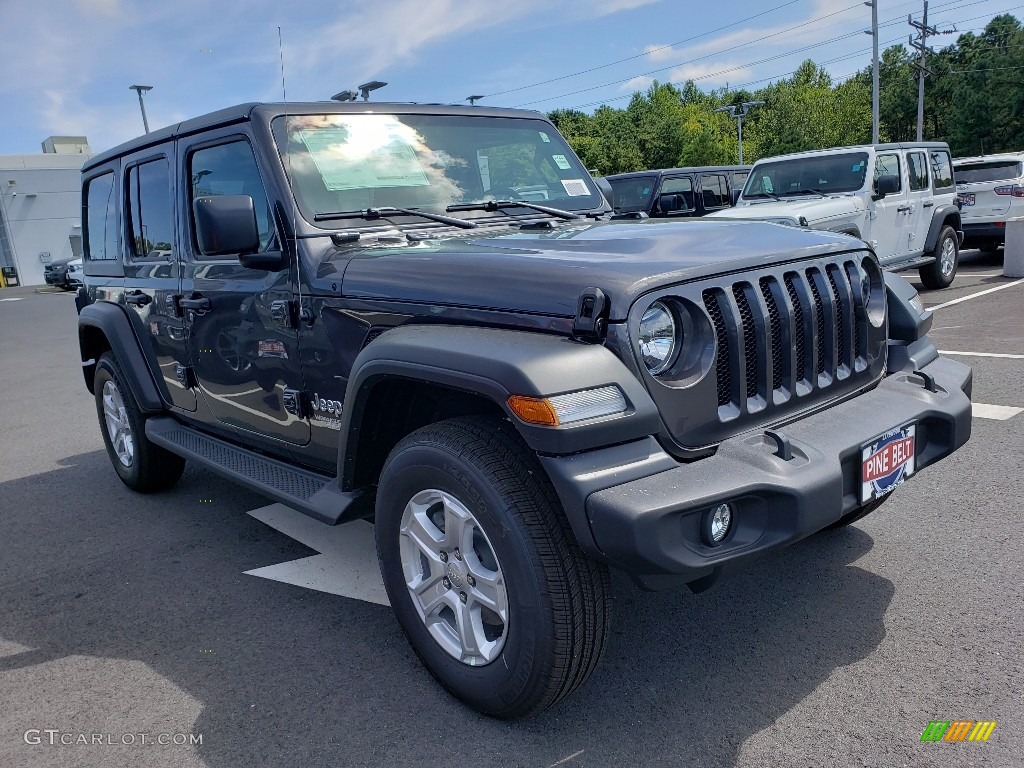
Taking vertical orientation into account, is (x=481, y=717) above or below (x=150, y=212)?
below

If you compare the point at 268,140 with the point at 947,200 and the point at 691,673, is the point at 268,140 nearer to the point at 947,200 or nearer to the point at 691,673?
the point at 691,673

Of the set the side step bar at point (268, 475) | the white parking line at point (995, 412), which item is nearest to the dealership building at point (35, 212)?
the side step bar at point (268, 475)

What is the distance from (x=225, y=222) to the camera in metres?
2.97

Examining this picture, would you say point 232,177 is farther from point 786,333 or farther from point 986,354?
point 986,354

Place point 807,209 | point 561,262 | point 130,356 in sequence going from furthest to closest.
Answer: point 807,209
point 130,356
point 561,262

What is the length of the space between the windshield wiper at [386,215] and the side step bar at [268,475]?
3.41 ft

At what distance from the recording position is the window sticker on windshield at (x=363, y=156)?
3395 mm

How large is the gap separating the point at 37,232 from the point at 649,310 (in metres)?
46.6

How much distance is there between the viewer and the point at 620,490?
2107 mm

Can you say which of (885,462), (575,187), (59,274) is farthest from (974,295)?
(59,274)

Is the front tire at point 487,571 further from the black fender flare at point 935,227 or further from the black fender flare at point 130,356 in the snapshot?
the black fender flare at point 935,227

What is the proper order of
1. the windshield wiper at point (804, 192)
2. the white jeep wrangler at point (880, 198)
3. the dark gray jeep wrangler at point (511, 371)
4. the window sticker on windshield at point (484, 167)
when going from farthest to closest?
the windshield wiper at point (804, 192) → the white jeep wrangler at point (880, 198) → the window sticker on windshield at point (484, 167) → the dark gray jeep wrangler at point (511, 371)

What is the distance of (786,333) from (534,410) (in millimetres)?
957

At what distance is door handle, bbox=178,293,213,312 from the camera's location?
3753 millimetres
